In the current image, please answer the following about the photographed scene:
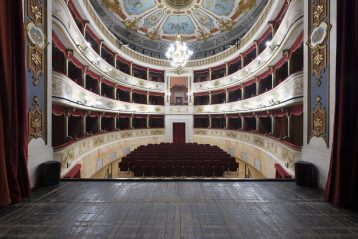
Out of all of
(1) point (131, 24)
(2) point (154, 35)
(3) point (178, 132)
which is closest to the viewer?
(1) point (131, 24)

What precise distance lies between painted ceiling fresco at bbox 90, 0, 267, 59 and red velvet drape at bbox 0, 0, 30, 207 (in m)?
10.5

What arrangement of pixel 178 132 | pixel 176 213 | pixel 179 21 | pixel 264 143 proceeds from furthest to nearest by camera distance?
pixel 178 132
pixel 179 21
pixel 264 143
pixel 176 213

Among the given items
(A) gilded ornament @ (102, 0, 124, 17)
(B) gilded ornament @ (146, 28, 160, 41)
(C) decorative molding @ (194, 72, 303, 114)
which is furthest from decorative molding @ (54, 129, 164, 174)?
(A) gilded ornament @ (102, 0, 124, 17)

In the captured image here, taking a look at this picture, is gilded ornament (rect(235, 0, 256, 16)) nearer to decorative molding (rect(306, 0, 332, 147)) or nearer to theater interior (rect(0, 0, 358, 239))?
theater interior (rect(0, 0, 358, 239))

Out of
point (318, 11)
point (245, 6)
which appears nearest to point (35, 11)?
point (318, 11)

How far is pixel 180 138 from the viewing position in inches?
731

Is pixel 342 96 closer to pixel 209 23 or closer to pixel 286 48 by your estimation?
pixel 286 48

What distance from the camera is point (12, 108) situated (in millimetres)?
3246

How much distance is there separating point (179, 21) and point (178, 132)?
9.62 m

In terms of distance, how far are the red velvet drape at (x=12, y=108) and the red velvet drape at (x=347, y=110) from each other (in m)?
5.33

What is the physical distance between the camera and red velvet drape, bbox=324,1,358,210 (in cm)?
308

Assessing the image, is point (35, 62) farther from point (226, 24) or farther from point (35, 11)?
point (226, 24)

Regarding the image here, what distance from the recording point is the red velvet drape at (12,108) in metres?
3.02

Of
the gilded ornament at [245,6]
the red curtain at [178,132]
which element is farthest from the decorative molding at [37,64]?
the red curtain at [178,132]
